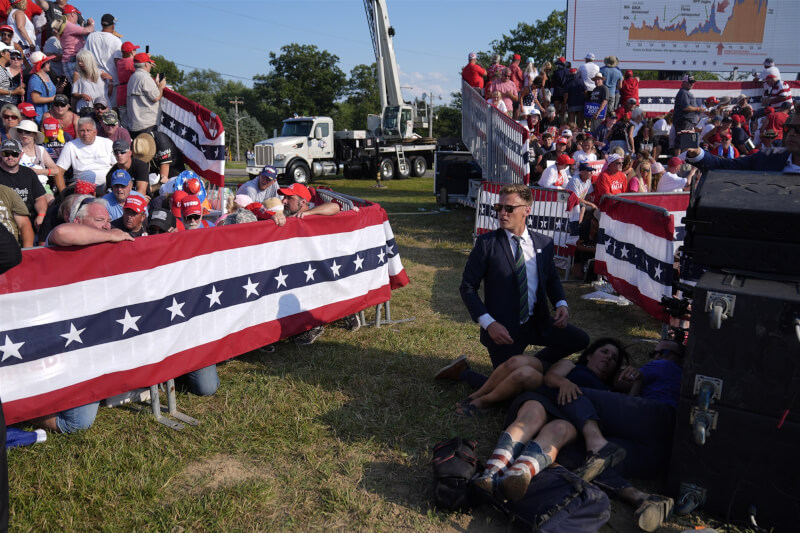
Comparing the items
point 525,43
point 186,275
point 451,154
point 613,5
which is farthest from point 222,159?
point 525,43

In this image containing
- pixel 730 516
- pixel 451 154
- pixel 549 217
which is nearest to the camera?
pixel 730 516

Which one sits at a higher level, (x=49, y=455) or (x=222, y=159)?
(x=222, y=159)

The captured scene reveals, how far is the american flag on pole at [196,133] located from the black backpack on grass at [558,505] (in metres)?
6.23

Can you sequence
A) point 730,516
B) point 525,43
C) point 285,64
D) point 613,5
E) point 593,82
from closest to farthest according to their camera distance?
point 730,516, point 593,82, point 613,5, point 525,43, point 285,64

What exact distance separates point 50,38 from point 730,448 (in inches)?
478

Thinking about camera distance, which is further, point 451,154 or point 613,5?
point 613,5

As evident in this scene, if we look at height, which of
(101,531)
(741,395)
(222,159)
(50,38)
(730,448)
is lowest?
(101,531)

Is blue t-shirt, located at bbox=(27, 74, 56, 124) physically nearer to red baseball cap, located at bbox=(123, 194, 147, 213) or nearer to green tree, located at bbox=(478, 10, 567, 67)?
red baseball cap, located at bbox=(123, 194, 147, 213)

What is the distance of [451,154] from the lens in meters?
18.1

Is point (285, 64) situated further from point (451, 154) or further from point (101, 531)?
point (101, 531)

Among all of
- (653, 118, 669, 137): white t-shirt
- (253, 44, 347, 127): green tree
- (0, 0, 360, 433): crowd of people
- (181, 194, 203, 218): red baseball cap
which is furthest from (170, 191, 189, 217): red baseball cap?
(253, 44, 347, 127): green tree

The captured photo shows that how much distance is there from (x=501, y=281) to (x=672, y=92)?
2018 centimetres

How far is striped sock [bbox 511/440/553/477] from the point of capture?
3.48 m

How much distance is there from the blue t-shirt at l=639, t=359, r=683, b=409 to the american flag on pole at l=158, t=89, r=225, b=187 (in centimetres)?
605
